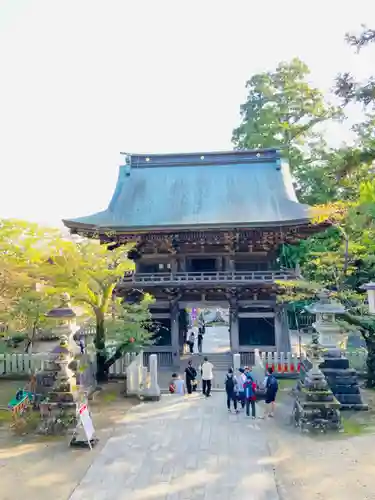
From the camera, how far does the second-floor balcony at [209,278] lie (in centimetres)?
2150

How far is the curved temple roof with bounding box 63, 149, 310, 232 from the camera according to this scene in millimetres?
22219

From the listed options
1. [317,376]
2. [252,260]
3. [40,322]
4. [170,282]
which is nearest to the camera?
[317,376]

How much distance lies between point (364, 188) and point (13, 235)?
1166 cm

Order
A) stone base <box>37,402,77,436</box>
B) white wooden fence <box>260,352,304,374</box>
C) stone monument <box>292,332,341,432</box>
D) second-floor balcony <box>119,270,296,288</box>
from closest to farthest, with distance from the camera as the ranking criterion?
1. stone monument <box>292,332,341,432</box>
2. stone base <box>37,402,77,436</box>
3. white wooden fence <box>260,352,304,374</box>
4. second-floor balcony <box>119,270,296,288</box>

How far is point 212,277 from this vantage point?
2197 centimetres

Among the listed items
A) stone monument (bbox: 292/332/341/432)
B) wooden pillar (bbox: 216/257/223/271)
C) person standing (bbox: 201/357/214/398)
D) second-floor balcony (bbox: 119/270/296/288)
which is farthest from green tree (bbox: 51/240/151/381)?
stone monument (bbox: 292/332/341/432)

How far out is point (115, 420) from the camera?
1295 cm

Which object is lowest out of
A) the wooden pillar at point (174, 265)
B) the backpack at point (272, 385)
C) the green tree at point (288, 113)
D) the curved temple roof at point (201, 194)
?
the backpack at point (272, 385)

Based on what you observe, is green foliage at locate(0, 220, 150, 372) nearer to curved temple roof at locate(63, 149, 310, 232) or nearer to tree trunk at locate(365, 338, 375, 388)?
curved temple roof at locate(63, 149, 310, 232)

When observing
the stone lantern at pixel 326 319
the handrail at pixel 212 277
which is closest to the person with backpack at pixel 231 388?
the stone lantern at pixel 326 319

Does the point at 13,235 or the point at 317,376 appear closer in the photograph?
the point at 317,376

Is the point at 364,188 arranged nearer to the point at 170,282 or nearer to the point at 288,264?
the point at 170,282

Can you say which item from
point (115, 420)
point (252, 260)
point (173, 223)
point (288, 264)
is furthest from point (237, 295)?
point (115, 420)

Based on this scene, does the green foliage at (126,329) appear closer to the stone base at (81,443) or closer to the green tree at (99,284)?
the green tree at (99,284)
